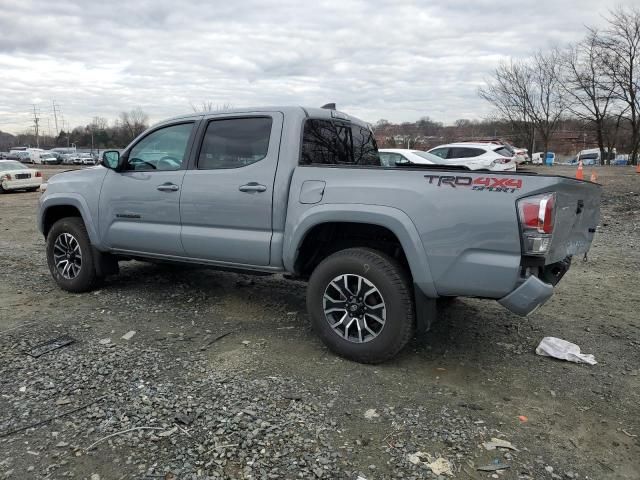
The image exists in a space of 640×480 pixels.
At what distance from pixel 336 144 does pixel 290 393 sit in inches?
91.3

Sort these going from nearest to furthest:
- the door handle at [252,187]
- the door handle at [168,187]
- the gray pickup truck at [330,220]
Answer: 1. the gray pickup truck at [330,220]
2. the door handle at [252,187]
3. the door handle at [168,187]

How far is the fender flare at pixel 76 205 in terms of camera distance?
212 inches


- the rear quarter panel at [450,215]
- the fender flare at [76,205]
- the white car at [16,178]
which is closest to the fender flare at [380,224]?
the rear quarter panel at [450,215]

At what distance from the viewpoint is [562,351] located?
4102 mm

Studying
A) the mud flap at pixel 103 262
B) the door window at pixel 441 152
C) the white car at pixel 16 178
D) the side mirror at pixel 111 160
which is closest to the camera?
the side mirror at pixel 111 160

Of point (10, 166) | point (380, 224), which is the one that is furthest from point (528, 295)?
point (10, 166)

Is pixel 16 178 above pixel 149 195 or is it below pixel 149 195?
below

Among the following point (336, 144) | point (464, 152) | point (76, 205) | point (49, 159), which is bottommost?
point (76, 205)

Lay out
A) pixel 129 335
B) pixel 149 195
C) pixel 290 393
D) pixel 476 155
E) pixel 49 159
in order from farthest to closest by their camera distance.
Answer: pixel 49 159 < pixel 476 155 < pixel 149 195 < pixel 129 335 < pixel 290 393

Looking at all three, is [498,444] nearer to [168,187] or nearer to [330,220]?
[330,220]

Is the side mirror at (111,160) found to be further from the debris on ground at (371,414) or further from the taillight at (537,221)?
the taillight at (537,221)

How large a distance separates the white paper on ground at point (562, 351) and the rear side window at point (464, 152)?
1341 centimetres

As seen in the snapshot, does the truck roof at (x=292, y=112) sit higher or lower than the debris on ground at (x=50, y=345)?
higher

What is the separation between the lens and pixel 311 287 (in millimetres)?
3979
